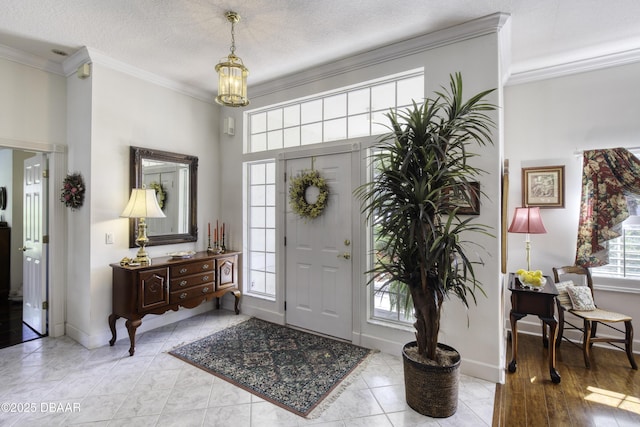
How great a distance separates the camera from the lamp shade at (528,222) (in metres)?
3.11

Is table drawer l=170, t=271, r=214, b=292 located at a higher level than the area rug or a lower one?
higher

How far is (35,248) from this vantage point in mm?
3535

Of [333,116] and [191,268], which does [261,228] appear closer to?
[191,268]

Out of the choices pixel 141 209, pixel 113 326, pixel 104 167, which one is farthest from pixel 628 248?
pixel 104 167

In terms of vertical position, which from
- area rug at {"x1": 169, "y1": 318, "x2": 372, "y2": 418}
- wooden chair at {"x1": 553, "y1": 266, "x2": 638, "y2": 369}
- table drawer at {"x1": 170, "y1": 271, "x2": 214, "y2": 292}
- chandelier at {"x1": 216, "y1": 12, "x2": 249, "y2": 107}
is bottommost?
area rug at {"x1": 169, "y1": 318, "x2": 372, "y2": 418}

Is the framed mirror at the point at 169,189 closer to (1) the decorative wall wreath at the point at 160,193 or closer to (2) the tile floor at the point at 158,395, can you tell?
(1) the decorative wall wreath at the point at 160,193

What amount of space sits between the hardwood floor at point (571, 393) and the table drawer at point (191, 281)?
2.99 meters

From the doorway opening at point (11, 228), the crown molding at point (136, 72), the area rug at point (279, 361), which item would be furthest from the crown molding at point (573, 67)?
the doorway opening at point (11, 228)

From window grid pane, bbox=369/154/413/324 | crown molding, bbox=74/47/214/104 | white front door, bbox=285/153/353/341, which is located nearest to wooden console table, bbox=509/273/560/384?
window grid pane, bbox=369/154/413/324

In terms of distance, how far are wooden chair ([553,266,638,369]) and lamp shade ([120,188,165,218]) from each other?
4162 mm

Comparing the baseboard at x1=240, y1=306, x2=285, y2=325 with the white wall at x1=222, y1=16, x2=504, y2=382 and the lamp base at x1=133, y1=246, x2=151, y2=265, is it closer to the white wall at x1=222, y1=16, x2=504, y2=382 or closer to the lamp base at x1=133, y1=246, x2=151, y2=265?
the white wall at x1=222, y1=16, x2=504, y2=382

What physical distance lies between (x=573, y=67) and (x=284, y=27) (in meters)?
3.07

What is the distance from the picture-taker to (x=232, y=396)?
233 centimetres

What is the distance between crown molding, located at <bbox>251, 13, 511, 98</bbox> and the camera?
8.32ft
